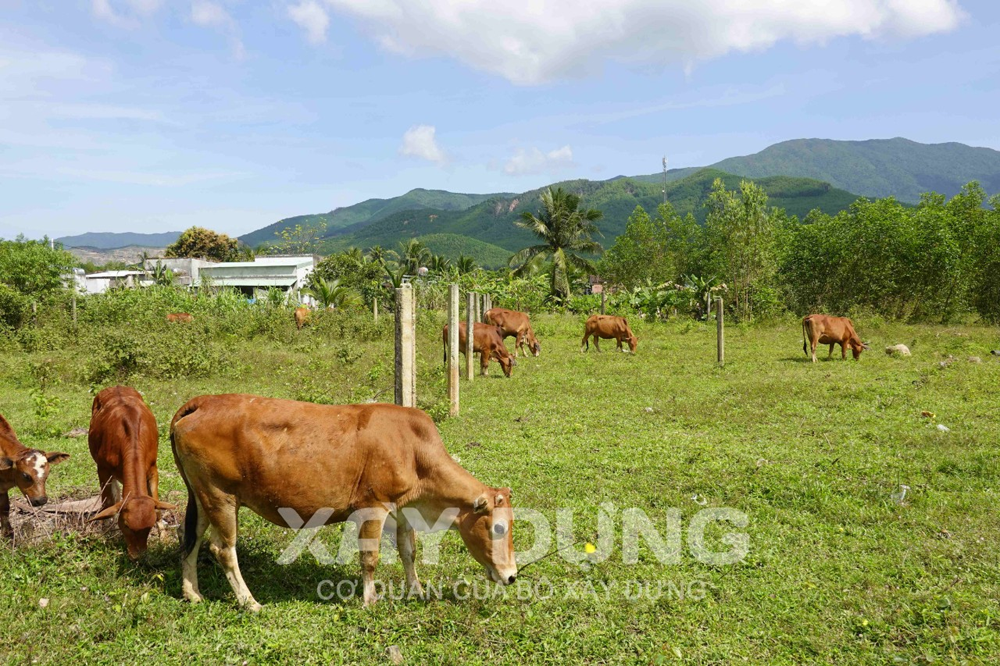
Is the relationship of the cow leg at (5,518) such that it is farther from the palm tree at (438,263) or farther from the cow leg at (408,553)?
the palm tree at (438,263)

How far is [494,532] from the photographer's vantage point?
15.7 ft

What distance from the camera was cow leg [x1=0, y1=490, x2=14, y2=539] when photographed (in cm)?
554

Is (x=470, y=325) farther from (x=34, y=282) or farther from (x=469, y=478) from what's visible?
(x=34, y=282)

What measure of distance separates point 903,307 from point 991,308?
353 cm

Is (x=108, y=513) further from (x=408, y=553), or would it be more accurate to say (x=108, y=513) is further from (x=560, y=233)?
(x=560, y=233)

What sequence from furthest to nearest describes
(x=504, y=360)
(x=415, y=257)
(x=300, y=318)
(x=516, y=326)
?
(x=415, y=257) → (x=300, y=318) → (x=516, y=326) → (x=504, y=360)

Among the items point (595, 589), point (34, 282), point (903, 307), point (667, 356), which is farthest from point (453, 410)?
point (903, 307)

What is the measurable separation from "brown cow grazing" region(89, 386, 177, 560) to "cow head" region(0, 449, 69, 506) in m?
0.44

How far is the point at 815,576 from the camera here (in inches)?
210

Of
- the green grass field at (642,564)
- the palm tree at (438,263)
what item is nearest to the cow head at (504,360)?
the green grass field at (642,564)

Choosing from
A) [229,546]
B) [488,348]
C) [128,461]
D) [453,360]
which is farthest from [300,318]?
[229,546]

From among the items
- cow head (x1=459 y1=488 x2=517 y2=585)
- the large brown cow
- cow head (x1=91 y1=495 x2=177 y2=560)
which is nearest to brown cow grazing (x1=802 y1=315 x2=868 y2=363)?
cow head (x1=459 y1=488 x2=517 y2=585)

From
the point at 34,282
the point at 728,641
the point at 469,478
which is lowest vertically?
the point at 728,641

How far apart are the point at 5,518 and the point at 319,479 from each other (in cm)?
302
